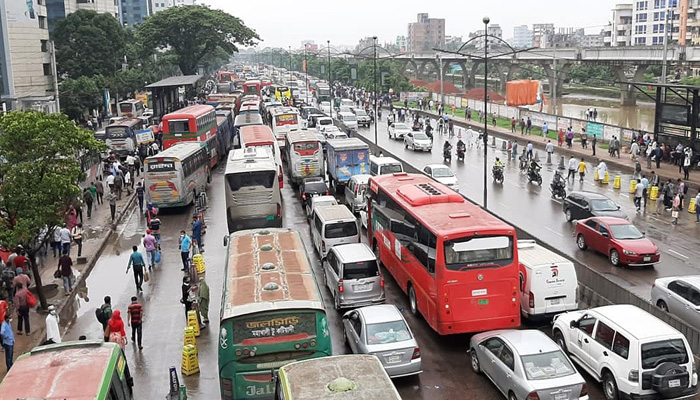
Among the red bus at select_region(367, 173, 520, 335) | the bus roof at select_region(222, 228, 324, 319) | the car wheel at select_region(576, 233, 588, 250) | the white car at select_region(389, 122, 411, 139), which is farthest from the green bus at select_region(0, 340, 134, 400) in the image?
the white car at select_region(389, 122, 411, 139)

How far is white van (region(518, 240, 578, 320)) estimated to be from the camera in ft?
53.6

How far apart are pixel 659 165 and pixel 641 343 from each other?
1116 inches

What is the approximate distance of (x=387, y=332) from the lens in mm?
14094

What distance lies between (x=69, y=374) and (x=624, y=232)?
17528 millimetres

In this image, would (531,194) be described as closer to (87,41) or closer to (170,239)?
(170,239)

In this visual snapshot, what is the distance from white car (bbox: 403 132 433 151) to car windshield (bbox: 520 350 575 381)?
123ft

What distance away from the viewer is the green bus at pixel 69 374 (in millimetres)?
9727

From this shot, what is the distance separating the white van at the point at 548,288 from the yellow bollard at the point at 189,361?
25.3ft

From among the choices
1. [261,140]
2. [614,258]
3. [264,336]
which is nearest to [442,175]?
[261,140]

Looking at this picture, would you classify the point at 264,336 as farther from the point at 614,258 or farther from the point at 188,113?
the point at 188,113

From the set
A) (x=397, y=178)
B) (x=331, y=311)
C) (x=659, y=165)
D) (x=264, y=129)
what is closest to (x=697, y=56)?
(x=659, y=165)

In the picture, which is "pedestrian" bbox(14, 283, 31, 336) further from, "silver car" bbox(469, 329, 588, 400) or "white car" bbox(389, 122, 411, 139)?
"white car" bbox(389, 122, 411, 139)

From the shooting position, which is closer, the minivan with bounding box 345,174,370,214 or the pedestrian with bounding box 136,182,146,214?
the minivan with bounding box 345,174,370,214

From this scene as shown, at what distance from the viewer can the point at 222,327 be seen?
12031mm
